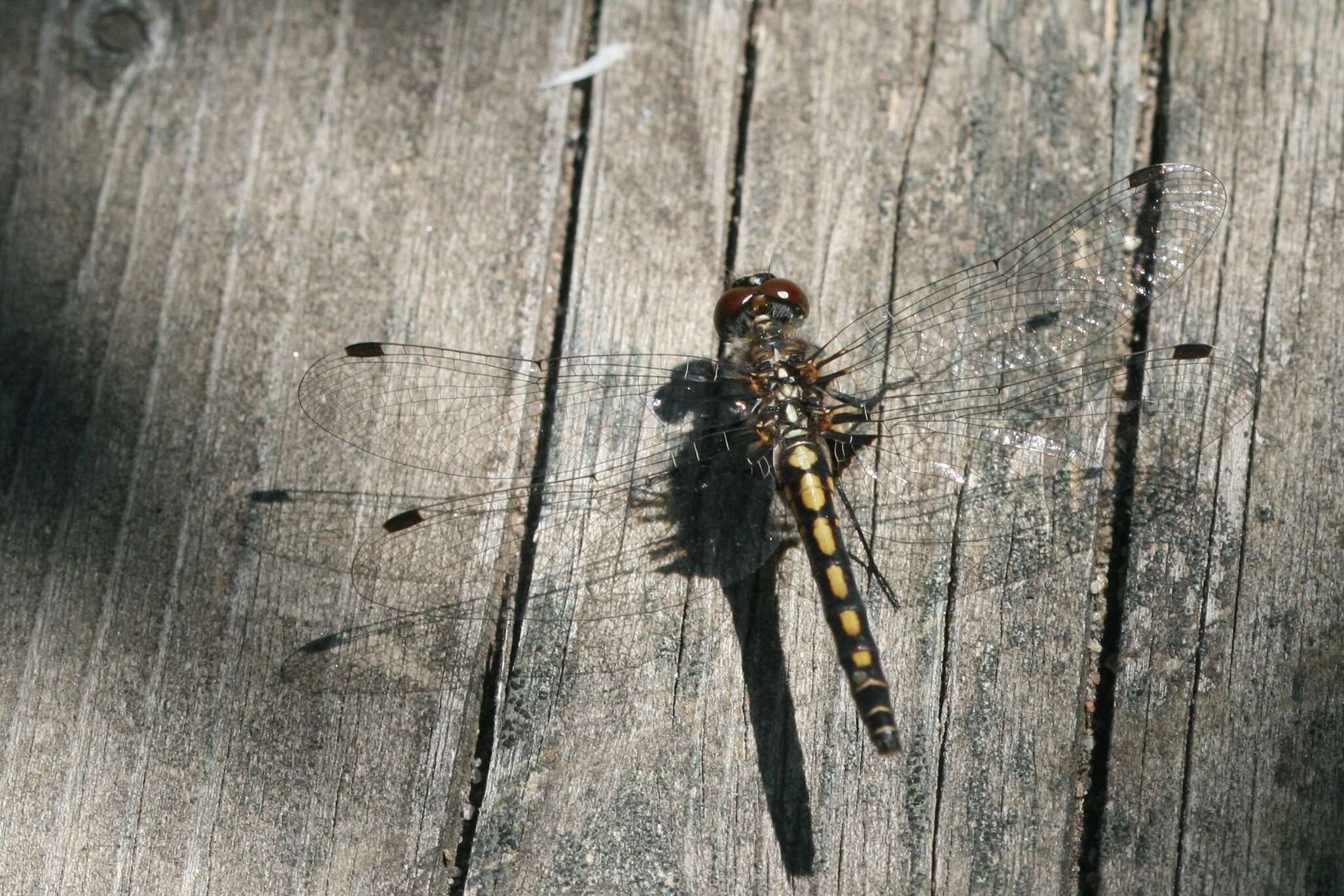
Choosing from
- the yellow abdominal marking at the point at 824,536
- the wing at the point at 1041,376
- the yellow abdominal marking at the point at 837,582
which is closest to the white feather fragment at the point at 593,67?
the wing at the point at 1041,376

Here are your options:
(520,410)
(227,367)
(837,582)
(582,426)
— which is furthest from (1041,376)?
(227,367)

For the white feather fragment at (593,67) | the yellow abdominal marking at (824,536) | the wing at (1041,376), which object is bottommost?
the yellow abdominal marking at (824,536)

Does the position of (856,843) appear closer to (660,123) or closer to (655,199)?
(655,199)

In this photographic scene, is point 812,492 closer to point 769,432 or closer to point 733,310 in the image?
point 769,432

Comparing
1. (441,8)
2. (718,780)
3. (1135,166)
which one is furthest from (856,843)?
(441,8)

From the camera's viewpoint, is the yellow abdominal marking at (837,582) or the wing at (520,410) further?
the wing at (520,410)

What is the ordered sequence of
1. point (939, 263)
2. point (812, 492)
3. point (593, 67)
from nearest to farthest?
1. point (812, 492)
2. point (939, 263)
3. point (593, 67)

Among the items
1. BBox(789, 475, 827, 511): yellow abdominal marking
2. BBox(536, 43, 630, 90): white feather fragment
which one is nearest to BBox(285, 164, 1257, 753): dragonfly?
BBox(789, 475, 827, 511): yellow abdominal marking

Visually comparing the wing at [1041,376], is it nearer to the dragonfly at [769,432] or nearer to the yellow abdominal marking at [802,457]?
the dragonfly at [769,432]
